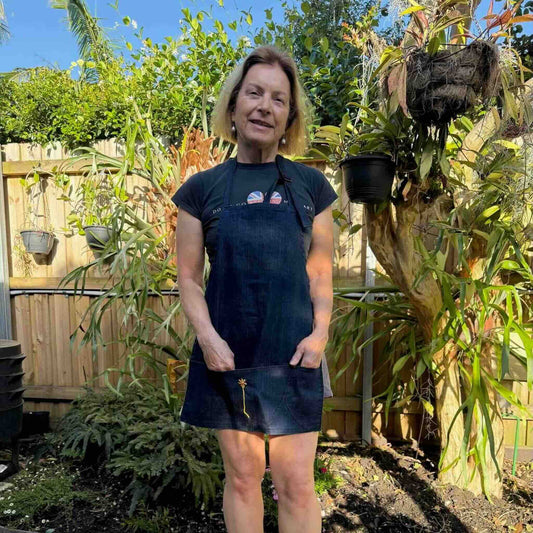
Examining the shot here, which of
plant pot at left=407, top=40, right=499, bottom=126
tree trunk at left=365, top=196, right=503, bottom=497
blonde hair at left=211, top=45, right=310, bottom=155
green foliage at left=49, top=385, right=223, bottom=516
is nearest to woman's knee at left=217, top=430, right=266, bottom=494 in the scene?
green foliage at left=49, top=385, right=223, bottom=516

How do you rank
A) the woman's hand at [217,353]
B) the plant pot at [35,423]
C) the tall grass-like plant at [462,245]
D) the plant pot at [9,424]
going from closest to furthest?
the woman's hand at [217,353] < the tall grass-like plant at [462,245] < the plant pot at [9,424] < the plant pot at [35,423]

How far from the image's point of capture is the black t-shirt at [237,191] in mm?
1180

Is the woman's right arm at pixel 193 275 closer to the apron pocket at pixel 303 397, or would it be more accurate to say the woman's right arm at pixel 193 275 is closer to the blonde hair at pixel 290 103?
the apron pocket at pixel 303 397

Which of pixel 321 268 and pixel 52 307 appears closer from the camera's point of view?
→ pixel 321 268

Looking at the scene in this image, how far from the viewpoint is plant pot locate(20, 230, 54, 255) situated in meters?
2.80

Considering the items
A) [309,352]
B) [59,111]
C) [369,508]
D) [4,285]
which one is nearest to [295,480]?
[309,352]

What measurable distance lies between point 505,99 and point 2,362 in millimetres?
2746

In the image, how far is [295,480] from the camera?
1160 millimetres

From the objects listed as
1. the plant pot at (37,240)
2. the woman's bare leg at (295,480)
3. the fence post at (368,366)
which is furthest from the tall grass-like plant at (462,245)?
the plant pot at (37,240)

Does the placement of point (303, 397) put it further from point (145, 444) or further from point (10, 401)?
point (10, 401)

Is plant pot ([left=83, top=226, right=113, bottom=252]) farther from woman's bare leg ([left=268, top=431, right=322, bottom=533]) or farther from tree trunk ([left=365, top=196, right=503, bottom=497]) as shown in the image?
woman's bare leg ([left=268, top=431, right=322, bottom=533])

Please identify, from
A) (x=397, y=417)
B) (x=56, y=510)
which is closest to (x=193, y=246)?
(x=56, y=510)

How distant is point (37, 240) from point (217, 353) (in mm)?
2236

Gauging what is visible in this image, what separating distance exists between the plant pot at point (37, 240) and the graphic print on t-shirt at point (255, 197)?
7.23 ft
